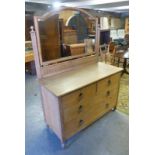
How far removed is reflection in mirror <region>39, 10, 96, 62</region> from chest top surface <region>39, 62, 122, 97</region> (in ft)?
0.92

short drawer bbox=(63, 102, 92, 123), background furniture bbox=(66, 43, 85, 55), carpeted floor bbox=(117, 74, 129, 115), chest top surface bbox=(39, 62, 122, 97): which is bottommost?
carpeted floor bbox=(117, 74, 129, 115)

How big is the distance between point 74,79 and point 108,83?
57 centimetres

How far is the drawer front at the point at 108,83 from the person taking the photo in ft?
7.17

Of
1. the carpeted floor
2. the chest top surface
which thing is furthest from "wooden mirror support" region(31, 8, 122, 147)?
the carpeted floor

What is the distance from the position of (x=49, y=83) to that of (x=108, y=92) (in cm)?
96

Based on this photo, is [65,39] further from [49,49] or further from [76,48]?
[49,49]

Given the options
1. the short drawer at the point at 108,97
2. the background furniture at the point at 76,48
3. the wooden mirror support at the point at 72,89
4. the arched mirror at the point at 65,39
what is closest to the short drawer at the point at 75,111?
the wooden mirror support at the point at 72,89

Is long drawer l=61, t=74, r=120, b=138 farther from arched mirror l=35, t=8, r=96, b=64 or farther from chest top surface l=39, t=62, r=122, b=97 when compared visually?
arched mirror l=35, t=8, r=96, b=64

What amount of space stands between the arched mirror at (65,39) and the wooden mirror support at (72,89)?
4 centimetres

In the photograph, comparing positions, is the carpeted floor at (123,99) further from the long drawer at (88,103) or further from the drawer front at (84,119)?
the drawer front at (84,119)

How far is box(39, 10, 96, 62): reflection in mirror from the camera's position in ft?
7.57

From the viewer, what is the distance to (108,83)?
91.8 inches
